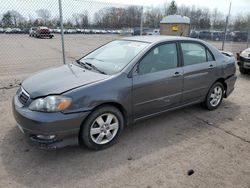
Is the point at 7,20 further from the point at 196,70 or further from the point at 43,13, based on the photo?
the point at 196,70

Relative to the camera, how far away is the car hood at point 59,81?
2993mm

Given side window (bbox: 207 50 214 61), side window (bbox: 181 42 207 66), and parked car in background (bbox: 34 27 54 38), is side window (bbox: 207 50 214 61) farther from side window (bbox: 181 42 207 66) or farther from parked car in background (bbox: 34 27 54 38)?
parked car in background (bbox: 34 27 54 38)

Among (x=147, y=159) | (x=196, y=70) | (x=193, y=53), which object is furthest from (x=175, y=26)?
(x=147, y=159)

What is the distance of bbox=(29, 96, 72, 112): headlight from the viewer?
2.81 m

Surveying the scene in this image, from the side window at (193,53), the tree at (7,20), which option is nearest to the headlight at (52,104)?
the side window at (193,53)

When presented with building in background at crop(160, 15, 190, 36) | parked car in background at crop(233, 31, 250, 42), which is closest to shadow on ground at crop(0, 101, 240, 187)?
building in background at crop(160, 15, 190, 36)

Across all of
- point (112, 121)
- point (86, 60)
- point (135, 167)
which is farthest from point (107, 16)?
point (135, 167)

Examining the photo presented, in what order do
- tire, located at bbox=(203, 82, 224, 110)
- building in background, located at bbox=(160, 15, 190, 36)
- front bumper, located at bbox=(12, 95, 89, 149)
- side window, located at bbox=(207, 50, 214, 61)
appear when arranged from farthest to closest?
building in background, located at bbox=(160, 15, 190, 36), tire, located at bbox=(203, 82, 224, 110), side window, located at bbox=(207, 50, 214, 61), front bumper, located at bbox=(12, 95, 89, 149)

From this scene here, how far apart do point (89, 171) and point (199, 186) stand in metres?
1.31

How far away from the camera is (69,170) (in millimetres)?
2816

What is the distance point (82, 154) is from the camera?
3.14m

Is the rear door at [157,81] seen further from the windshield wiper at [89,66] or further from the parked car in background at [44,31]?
the parked car in background at [44,31]

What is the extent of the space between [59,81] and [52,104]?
494 mm

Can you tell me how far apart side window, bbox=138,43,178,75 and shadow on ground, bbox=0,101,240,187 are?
104 centimetres
